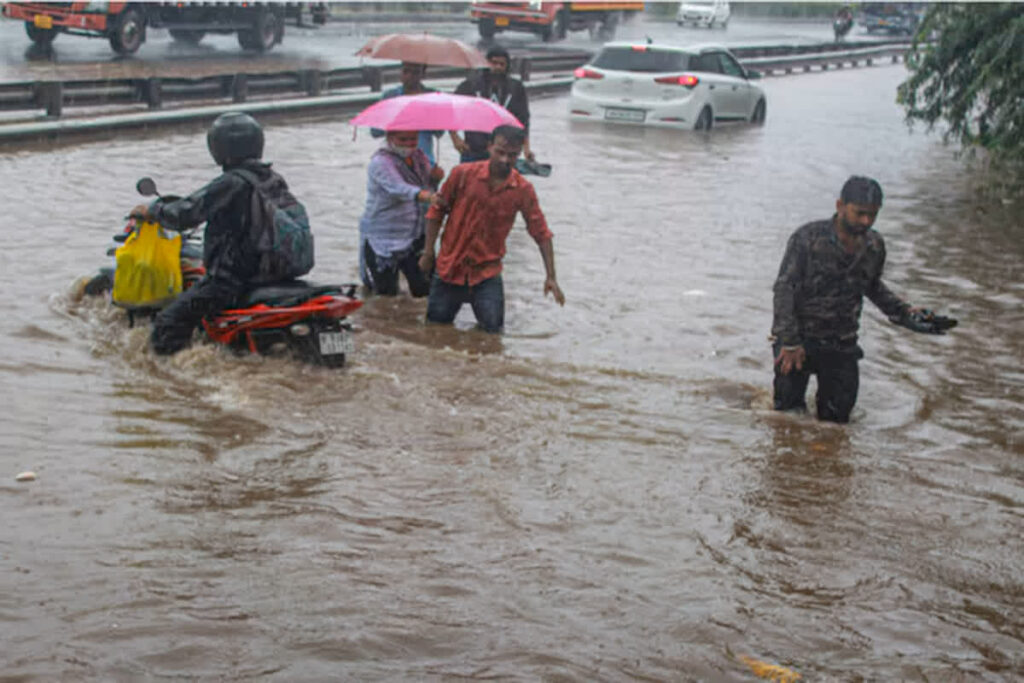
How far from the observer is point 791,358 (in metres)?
7.08

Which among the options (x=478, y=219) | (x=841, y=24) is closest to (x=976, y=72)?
(x=478, y=219)

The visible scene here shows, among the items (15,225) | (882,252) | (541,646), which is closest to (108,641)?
(541,646)

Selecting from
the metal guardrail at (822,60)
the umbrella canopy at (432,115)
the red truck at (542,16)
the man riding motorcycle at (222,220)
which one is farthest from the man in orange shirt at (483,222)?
the red truck at (542,16)

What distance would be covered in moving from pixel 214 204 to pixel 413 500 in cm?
240

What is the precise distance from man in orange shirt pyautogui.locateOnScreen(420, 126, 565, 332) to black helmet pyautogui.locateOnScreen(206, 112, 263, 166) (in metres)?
1.32

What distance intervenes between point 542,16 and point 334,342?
33.9 metres

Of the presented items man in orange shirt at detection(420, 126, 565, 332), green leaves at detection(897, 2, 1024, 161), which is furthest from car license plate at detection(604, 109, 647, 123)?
man in orange shirt at detection(420, 126, 565, 332)

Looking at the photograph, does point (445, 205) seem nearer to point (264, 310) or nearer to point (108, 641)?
point (264, 310)

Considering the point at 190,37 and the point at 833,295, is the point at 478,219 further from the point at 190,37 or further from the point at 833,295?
the point at 190,37

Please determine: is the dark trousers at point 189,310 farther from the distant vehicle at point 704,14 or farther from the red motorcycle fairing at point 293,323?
the distant vehicle at point 704,14

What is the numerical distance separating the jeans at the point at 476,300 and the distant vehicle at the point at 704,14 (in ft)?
168

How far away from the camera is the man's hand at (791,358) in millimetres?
7062

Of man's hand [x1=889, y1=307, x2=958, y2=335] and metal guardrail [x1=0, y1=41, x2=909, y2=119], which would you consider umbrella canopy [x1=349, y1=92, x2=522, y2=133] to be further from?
metal guardrail [x1=0, y1=41, x2=909, y2=119]

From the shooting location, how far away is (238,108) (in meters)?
19.8
